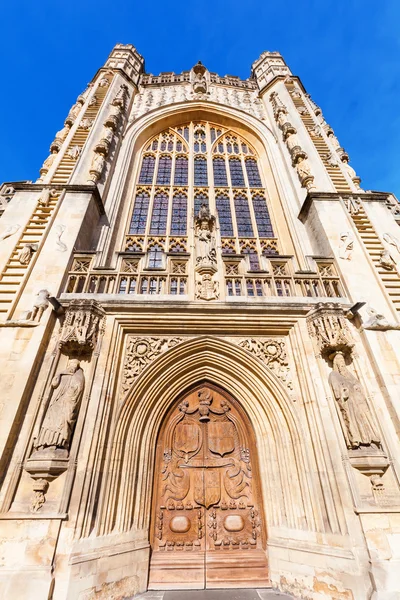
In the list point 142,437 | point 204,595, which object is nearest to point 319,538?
point 204,595

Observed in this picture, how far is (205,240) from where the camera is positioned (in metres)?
7.43

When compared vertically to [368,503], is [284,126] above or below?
above

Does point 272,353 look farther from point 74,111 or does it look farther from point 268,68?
point 268,68

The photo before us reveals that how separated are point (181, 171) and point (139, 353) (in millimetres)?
8858

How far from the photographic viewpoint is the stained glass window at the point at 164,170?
38.8 feet

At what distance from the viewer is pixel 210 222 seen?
7.79m

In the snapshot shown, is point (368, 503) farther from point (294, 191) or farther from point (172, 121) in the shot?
point (172, 121)

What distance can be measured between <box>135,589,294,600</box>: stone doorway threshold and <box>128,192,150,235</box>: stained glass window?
8.61 m

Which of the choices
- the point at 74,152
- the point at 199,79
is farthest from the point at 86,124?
the point at 199,79

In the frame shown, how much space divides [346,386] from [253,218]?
6.92 m

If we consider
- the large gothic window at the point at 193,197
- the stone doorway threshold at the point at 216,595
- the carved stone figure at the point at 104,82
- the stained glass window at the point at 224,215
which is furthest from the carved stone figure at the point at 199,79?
the stone doorway threshold at the point at 216,595

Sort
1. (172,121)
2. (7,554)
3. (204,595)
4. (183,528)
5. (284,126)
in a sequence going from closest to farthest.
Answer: (7,554)
(204,595)
(183,528)
(284,126)
(172,121)

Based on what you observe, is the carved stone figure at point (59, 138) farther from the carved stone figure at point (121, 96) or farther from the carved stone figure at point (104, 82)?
the carved stone figure at point (104, 82)

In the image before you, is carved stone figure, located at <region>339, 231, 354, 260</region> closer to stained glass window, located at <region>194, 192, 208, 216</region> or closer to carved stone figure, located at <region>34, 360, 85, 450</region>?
stained glass window, located at <region>194, 192, 208, 216</region>
